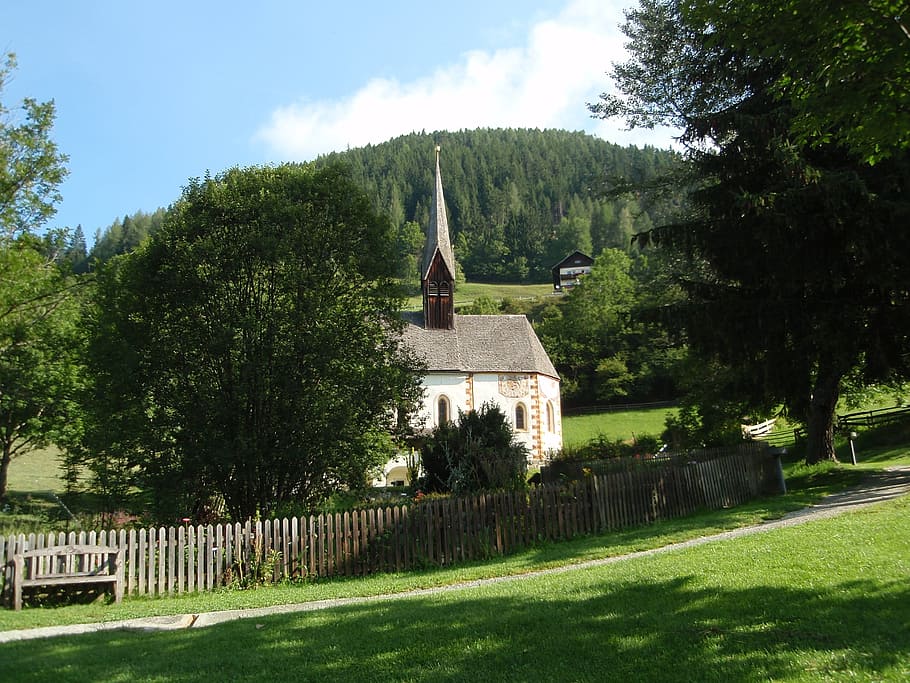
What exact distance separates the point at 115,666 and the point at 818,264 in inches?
638

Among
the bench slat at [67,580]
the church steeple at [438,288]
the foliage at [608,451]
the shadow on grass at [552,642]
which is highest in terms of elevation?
the church steeple at [438,288]

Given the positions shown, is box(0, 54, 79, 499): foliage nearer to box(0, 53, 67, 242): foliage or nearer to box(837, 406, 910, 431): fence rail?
box(0, 53, 67, 242): foliage

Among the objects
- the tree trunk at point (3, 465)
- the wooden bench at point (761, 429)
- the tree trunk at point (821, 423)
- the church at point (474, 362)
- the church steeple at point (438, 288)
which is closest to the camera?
the tree trunk at point (821, 423)

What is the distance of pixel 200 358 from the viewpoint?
1656 centimetres

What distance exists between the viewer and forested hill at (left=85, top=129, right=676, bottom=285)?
14250 centimetres

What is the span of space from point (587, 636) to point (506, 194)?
160556 millimetres

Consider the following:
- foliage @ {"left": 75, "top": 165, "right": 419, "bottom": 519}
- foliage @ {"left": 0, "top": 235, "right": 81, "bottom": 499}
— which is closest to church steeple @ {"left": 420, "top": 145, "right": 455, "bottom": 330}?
foliage @ {"left": 0, "top": 235, "right": 81, "bottom": 499}

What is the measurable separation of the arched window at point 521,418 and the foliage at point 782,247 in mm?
26540

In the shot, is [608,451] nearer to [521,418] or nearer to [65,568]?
[521,418]

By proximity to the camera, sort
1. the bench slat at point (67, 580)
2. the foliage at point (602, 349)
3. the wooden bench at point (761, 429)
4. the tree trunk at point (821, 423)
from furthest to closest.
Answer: the foliage at point (602, 349) < the wooden bench at point (761, 429) < the tree trunk at point (821, 423) < the bench slat at point (67, 580)

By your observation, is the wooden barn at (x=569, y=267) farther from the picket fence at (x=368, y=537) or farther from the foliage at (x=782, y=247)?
the picket fence at (x=368, y=537)

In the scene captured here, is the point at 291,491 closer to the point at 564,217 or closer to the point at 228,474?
the point at 228,474

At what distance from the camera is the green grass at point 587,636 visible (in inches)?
213

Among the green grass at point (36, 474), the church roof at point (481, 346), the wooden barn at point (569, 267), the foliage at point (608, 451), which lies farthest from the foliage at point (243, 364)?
the wooden barn at point (569, 267)
